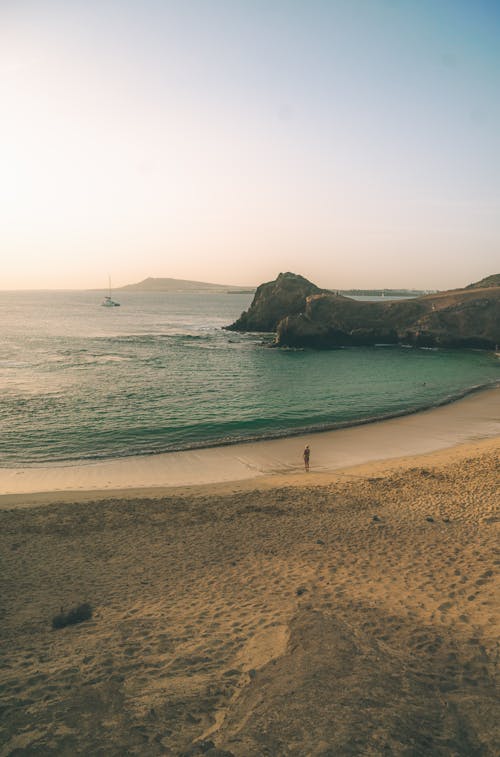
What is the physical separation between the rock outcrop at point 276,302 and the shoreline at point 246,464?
206 ft

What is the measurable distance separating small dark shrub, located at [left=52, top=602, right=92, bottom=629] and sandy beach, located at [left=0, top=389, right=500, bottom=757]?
0.20 m

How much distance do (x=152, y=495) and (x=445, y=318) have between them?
68385mm

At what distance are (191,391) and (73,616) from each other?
29.1m

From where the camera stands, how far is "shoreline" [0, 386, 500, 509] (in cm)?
1895

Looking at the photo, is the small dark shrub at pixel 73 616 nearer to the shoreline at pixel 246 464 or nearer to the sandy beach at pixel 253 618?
the sandy beach at pixel 253 618

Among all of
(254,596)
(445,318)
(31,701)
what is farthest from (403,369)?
(31,701)

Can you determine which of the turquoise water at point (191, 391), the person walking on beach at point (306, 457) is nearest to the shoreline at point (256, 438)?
the turquoise water at point (191, 391)

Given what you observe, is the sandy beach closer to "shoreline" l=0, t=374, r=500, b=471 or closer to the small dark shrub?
the small dark shrub

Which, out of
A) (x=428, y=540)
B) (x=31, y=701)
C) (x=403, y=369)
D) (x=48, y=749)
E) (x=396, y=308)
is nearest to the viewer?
(x=48, y=749)

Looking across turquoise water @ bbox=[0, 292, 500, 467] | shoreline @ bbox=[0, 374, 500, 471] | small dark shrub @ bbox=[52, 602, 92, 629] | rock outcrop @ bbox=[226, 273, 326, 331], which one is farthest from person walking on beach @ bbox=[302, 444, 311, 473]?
rock outcrop @ bbox=[226, 273, 326, 331]

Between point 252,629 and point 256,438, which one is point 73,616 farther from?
point 256,438

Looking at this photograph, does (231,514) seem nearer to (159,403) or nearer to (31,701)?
(31,701)

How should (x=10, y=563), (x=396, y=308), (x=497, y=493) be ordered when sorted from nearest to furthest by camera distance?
1. (x=10, y=563)
2. (x=497, y=493)
3. (x=396, y=308)

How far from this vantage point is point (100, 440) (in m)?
25.8
